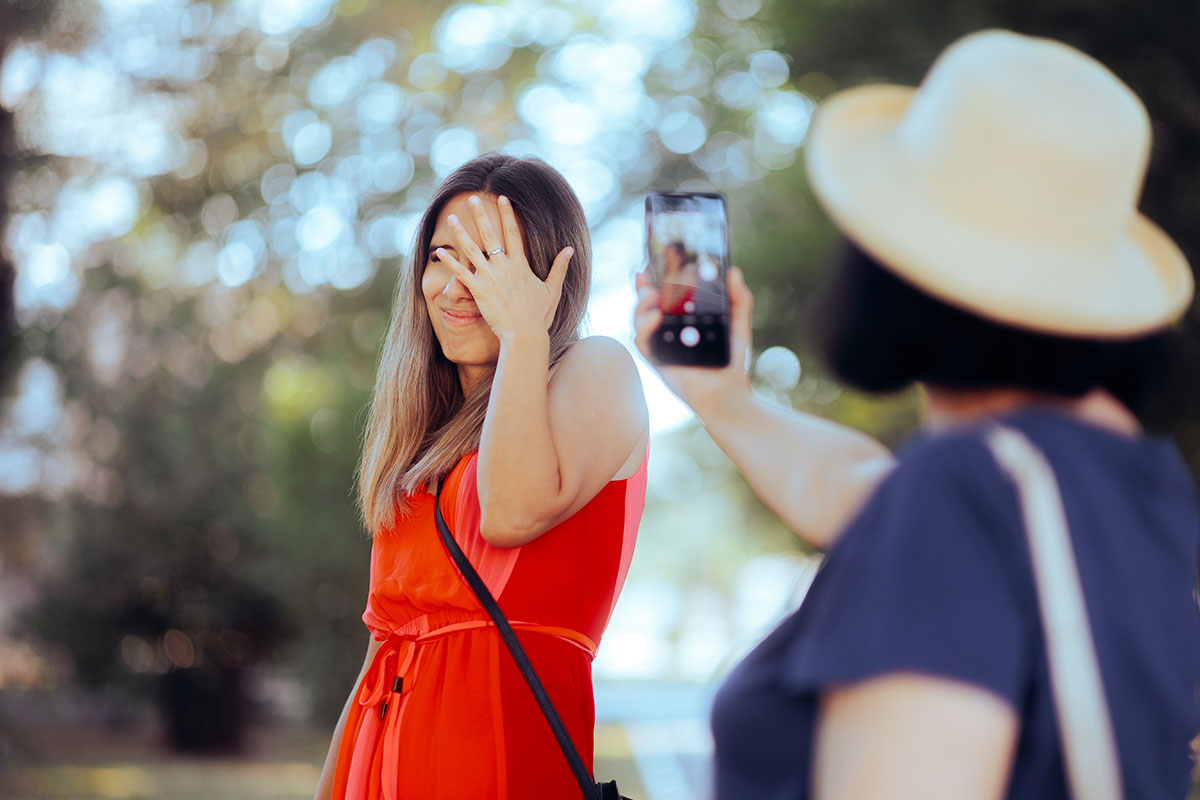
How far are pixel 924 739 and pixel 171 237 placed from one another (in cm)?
1534

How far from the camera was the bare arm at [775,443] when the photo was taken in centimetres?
154

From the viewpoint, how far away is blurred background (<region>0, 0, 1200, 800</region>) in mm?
10117

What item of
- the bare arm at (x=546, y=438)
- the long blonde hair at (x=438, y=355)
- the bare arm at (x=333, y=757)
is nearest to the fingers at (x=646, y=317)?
the bare arm at (x=546, y=438)

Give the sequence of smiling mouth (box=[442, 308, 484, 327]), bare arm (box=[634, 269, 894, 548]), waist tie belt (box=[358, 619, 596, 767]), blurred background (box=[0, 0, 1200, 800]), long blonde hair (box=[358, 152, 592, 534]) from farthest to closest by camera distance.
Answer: blurred background (box=[0, 0, 1200, 800])
smiling mouth (box=[442, 308, 484, 327])
long blonde hair (box=[358, 152, 592, 534])
waist tie belt (box=[358, 619, 596, 767])
bare arm (box=[634, 269, 894, 548])

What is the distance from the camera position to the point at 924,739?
3.36 ft

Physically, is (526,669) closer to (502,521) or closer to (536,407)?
(502,521)

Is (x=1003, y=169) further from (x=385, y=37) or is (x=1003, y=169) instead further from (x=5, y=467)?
(x=385, y=37)

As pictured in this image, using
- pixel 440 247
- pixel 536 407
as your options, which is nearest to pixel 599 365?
pixel 536 407

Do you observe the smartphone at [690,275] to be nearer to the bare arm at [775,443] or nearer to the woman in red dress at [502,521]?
the bare arm at [775,443]

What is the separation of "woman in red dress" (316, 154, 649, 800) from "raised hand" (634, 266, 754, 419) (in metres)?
0.38

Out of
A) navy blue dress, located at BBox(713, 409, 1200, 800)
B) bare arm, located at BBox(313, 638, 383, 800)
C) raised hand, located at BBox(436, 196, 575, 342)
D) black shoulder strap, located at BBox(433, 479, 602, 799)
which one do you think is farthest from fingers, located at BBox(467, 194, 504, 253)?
navy blue dress, located at BBox(713, 409, 1200, 800)

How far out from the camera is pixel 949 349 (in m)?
1.21

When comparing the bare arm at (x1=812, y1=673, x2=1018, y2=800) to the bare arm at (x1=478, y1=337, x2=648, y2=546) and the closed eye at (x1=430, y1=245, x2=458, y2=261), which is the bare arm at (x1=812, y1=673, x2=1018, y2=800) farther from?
the closed eye at (x1=430, y1=245, x2=458, y2=261)

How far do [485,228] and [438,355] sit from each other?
0.45m
